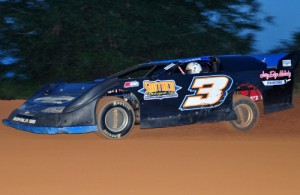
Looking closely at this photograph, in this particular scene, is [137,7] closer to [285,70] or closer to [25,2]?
[25,2]

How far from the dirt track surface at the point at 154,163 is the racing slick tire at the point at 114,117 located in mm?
209

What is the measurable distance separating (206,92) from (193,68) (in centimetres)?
51

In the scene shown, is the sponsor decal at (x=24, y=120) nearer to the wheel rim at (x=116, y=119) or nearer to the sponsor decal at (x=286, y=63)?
the wheel rim at (x=116, y=119)

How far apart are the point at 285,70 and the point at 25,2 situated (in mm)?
11522

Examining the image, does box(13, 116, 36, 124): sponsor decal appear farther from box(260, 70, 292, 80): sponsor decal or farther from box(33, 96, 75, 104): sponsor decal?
box(260, 70, 292, 80): sponsor decal

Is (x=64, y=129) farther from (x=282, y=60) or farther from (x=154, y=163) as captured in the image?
(x=282, y=60)

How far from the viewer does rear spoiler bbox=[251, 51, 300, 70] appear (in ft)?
34.4

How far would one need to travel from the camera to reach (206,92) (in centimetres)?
944

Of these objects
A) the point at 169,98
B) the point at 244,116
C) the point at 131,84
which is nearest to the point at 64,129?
the point at 131,84

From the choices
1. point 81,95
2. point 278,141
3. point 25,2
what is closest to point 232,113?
point 278,141

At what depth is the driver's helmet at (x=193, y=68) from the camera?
962cm

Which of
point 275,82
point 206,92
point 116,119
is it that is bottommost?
point 116,119

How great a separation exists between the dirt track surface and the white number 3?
52 cm

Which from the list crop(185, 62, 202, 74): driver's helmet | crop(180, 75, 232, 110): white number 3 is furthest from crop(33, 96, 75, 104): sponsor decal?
crop(185, 62, 202, 74): driver's helmet
